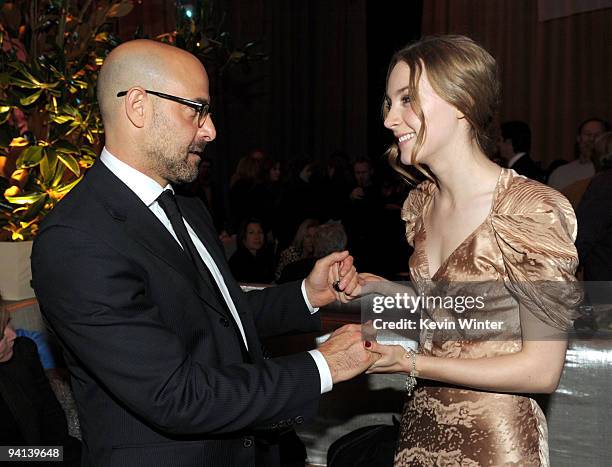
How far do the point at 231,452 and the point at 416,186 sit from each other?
0.93 m

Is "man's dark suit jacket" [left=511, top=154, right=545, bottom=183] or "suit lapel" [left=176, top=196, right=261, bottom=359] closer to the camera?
"suit lapel" [left=176, top=196, right=261, bottom=359]

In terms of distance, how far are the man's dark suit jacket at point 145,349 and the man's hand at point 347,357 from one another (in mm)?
56

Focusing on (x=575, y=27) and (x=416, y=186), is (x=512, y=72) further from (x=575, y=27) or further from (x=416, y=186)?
(x=416, y=186)

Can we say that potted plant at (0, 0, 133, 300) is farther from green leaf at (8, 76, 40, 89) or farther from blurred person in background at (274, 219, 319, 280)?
blurred person in background at (274, 219, 319, 280)

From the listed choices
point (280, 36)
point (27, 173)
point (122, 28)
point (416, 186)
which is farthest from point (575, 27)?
point (416, 186)

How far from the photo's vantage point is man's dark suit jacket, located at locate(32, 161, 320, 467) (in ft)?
5.34

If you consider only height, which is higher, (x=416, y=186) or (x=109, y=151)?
(x=109, y=151)

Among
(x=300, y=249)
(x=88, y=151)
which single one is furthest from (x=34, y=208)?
(x=300, y=249)

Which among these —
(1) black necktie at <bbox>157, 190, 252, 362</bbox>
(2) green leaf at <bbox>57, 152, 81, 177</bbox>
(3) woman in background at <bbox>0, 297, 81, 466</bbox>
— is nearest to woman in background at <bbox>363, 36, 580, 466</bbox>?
(1) black necktie at <bbox>157, 190, 252, 362</bbox>

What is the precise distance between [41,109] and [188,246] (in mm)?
3012

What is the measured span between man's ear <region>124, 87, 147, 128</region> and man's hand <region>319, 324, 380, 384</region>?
0.70 meters

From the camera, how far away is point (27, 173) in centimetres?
435

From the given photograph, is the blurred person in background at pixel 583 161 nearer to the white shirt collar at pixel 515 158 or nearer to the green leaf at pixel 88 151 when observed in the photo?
the white shirt collar at pixel 515 158

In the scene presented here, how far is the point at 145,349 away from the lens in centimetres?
162
